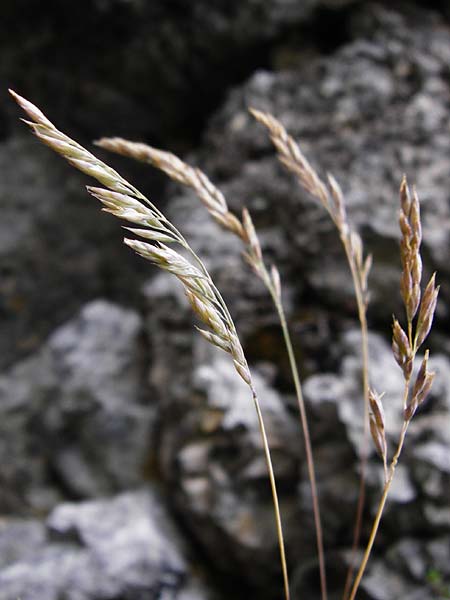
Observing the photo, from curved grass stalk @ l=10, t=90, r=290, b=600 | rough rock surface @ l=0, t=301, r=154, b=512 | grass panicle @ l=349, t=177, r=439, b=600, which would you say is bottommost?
rough rock surface @ l=0, t=301, r=154, b=512

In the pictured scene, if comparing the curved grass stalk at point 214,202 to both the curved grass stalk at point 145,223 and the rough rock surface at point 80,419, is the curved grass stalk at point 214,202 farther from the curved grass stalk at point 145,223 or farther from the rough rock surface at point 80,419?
the rough rock surface at point 80,419

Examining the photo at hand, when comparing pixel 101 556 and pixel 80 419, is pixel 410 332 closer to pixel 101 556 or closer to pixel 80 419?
pixel 101 556

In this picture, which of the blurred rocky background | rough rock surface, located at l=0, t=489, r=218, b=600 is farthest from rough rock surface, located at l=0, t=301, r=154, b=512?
rough rock surface, located at l=0, t=489, r=218, b=600

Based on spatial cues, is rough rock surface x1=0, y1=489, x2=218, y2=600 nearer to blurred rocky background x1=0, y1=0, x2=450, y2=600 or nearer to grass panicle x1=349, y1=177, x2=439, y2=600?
blurred rocky background x1=0, y1=0, x2=450, y2=600

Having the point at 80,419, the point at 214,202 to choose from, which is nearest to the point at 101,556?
the point at 80,419

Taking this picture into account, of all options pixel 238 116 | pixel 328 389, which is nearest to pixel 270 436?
pixel 328 389

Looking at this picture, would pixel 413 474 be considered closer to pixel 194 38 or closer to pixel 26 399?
pixel 26 399

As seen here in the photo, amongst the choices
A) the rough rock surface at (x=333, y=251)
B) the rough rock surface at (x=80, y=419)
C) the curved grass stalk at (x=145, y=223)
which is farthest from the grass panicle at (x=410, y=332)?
the rough rock surface at (x=80, y=419)

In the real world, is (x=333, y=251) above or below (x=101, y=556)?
above
